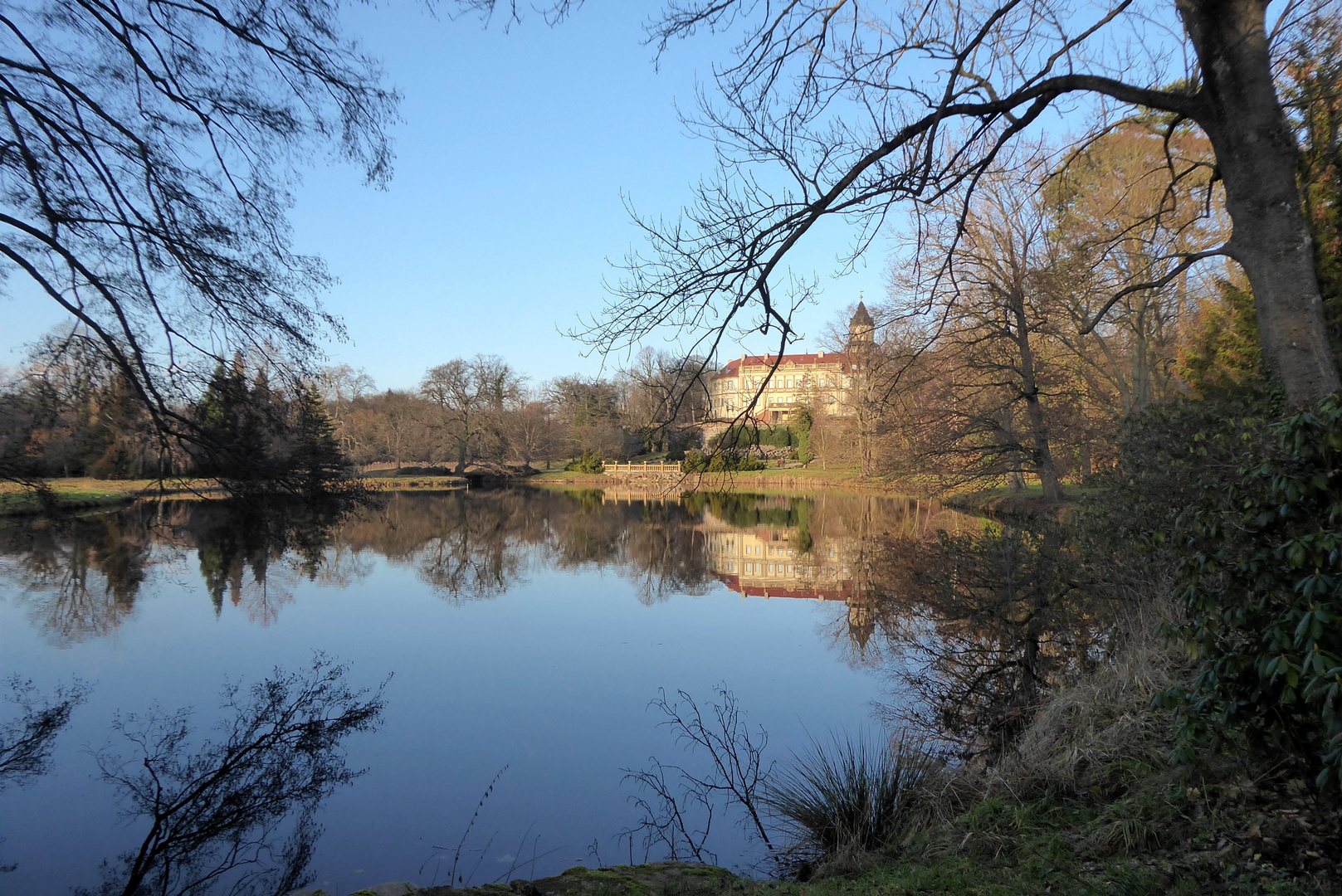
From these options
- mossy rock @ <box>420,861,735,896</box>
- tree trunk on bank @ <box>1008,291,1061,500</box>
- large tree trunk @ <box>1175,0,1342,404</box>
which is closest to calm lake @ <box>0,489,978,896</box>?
mossy rock @ <box>420,861,735,896</box>

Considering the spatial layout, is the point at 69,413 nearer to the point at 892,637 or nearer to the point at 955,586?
the point at 892,637

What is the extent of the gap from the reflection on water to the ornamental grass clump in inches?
126

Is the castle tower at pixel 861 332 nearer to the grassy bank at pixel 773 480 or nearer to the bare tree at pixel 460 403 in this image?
the grassy bank at pixel 773 480

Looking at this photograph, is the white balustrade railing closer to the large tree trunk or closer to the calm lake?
the calm lake

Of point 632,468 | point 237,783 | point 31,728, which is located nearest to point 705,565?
point 237,783

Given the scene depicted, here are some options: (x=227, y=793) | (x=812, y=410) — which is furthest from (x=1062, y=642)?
(x=812, y=410)

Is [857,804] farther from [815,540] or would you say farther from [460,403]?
[460,403]

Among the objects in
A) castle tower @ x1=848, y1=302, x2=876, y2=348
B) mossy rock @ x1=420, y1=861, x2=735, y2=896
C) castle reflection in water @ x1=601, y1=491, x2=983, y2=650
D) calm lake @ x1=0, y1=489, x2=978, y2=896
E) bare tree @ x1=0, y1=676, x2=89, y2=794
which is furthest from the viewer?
castle reflection in water @ x1=601, y1=491, x2=983, y2=650

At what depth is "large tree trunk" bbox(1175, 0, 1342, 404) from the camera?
118 inches

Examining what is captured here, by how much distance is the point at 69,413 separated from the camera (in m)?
5.60

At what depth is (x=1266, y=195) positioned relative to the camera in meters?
3.05

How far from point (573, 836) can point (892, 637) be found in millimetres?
5298

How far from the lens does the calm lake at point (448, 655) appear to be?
5.11 meters

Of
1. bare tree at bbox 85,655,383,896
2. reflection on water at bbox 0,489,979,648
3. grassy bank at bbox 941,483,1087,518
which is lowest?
bare tree at bbox 85,655,383,896
